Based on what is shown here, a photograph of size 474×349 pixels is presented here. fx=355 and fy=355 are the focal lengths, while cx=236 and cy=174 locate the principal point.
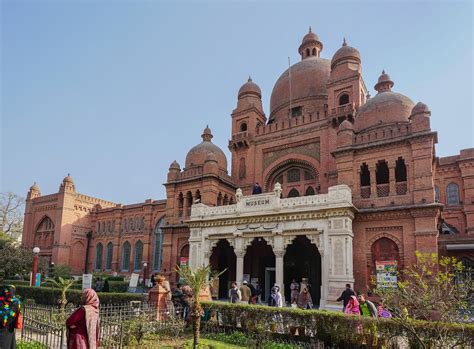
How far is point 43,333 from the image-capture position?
29.9 feet

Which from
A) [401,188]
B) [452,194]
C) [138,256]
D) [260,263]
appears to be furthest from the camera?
[138,256]

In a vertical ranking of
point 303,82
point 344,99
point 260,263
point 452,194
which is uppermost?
→ point 303,82

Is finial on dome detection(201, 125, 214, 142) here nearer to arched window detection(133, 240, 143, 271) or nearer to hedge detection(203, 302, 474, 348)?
arched window detection(133, 240, 143, 271)

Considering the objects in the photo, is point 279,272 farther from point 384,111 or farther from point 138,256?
point 138,256

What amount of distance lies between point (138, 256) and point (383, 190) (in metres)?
26.0

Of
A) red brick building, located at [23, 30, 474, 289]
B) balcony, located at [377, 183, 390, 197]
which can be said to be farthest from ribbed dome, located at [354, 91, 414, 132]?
balcony, located at [377, 183, 390, 197]

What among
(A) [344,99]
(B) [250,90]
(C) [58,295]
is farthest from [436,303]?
(B) [250,90]

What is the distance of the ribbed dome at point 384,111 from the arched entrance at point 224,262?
450 inches

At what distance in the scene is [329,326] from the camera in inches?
376

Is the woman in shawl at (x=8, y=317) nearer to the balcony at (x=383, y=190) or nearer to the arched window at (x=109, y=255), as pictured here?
the balcony at (x=383, y=190)

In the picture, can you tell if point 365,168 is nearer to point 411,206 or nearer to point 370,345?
point 411,206

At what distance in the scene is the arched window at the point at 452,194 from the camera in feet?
87.4

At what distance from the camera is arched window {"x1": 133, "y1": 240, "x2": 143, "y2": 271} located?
36075 millimetres

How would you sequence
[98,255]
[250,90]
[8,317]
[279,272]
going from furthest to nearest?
[98,255], [250,90], [279,272], [8,317]
